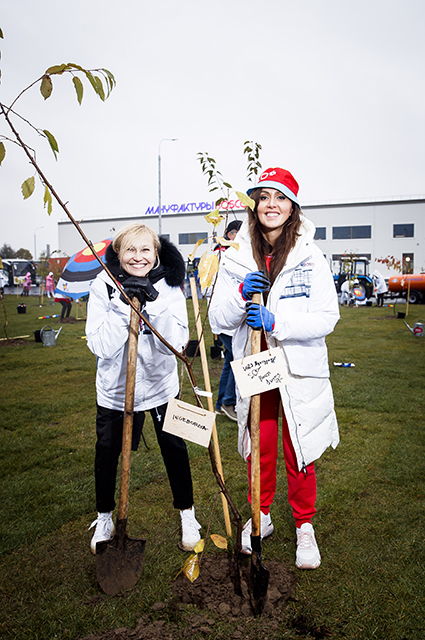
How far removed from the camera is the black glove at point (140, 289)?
200cm

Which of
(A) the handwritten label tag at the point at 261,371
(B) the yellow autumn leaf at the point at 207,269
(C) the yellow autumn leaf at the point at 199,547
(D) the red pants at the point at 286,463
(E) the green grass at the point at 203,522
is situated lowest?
(E) the green grass at the point at 203,522

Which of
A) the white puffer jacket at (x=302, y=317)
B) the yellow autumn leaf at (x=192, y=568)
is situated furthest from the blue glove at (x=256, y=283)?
the yellow autumn leaf at (x=192, y=568)

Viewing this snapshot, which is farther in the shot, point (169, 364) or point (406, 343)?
point (406, 343)

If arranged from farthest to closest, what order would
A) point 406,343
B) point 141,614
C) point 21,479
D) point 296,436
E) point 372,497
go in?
point 406,343 → point 21,479 → point 372,497 → point 296,436 → point 141,614

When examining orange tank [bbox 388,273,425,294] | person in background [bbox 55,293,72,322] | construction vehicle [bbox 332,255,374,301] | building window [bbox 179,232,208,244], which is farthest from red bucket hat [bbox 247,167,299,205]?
building window [bbox 179,232,208,244]

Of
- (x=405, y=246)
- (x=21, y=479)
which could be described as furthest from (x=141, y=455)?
(x=405, y=246)

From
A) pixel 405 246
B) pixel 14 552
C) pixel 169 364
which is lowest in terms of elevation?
pixel 14 552

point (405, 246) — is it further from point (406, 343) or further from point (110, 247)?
point (110, 247)

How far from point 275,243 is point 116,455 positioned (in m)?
1.49

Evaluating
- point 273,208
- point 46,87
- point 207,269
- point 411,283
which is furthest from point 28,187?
point 411,283

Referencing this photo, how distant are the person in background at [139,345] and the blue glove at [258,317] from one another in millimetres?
492

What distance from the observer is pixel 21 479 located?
11.3ft

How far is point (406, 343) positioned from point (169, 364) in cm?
864

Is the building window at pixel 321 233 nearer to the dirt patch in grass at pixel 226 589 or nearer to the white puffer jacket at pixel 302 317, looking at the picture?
the white puffer jacket at pixel 302 317
